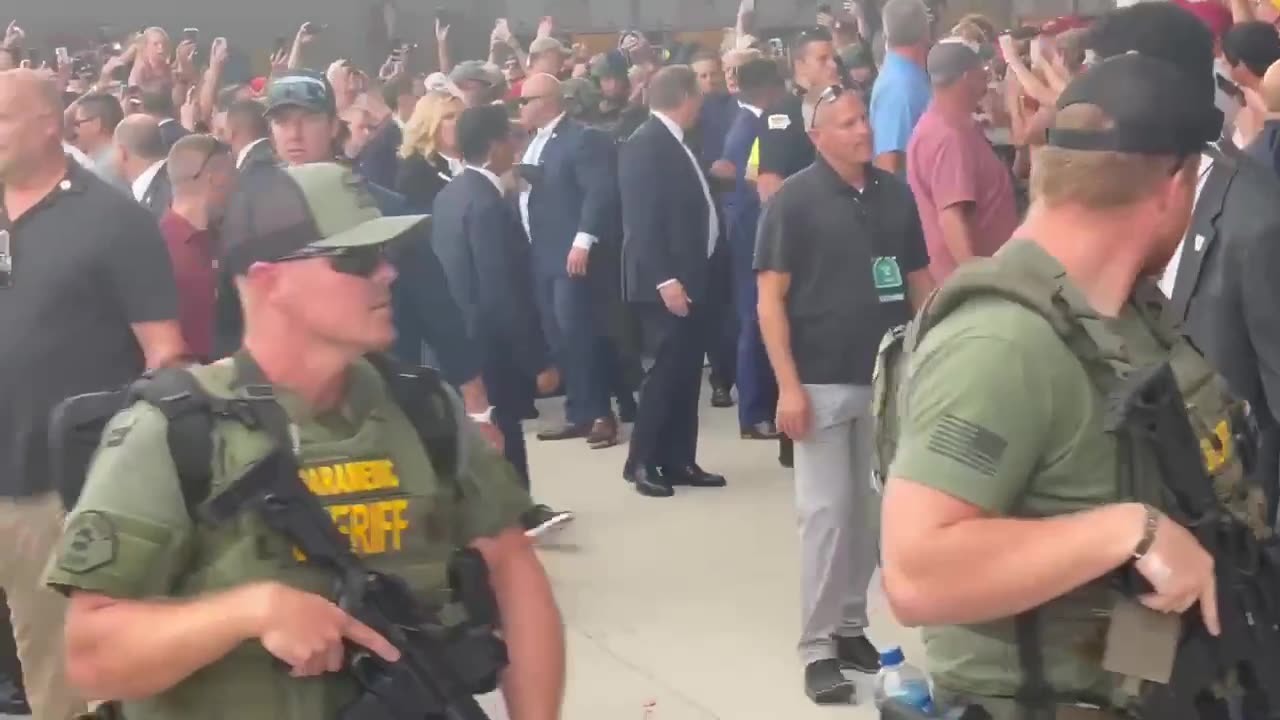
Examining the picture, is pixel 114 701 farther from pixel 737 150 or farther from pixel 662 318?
pixel 737 150

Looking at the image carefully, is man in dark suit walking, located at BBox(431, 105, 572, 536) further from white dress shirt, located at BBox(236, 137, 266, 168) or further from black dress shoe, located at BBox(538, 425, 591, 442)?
black dress shoe, located at BBox(538, 425, 591, 442)

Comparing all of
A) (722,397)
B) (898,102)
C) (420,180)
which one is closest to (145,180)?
(420,180)

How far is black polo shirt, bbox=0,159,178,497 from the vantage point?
4289 millimetres

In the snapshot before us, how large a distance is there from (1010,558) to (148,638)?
1.12m

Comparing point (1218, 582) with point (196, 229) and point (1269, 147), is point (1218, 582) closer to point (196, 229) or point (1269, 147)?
point (1269, 147)

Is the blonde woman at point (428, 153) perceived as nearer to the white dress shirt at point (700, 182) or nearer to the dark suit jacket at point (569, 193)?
the dark suit jacket at point (569, 193)

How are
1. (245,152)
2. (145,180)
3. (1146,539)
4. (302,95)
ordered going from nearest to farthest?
1. (1146,539)
2. (245,152)
3. (302,95)
4. (145,180)

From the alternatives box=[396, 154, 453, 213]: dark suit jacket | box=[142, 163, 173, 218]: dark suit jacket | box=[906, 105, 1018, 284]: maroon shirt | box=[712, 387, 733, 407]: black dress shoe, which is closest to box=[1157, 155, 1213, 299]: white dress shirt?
box=[906, 105, 1018, 284]: maroon shirt

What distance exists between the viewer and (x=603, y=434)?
30.5ft

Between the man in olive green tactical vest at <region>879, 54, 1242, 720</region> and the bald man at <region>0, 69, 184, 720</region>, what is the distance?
2478 millimetres

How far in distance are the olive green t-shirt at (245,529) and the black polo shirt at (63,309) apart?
74.1 inches

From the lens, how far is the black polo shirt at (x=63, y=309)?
14.1ft

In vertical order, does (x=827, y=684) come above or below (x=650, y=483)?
above

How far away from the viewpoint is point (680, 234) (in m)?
8.22
